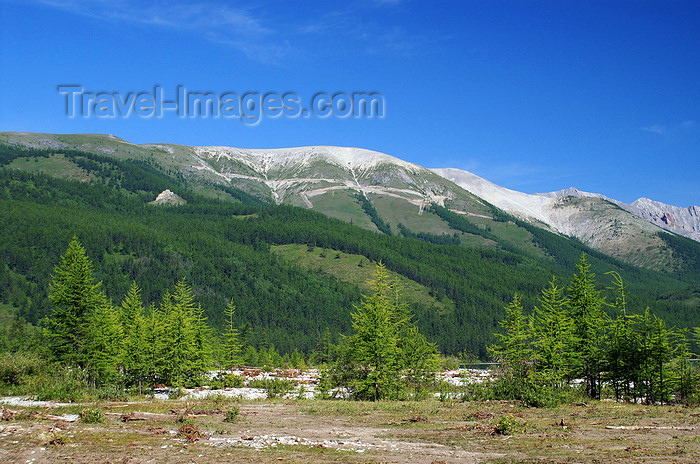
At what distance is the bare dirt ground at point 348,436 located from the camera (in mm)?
15078

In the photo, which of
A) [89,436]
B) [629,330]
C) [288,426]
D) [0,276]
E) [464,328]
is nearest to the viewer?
[89,436]

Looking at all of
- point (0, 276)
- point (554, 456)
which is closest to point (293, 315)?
point (0, 276)

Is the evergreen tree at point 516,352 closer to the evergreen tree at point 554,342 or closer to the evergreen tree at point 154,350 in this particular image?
the evergreen tree at point 554,342

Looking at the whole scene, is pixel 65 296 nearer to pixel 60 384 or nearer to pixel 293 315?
pixel 60 384

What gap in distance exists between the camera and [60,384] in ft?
91.1

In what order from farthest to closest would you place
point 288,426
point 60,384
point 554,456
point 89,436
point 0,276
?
point 0,276, point 60,384, point 288,426, point 89,436, point 554,456

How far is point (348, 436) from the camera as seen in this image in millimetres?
18484

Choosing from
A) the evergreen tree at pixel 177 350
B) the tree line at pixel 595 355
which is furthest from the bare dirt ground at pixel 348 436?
the evergreen tree at pixel 177 350

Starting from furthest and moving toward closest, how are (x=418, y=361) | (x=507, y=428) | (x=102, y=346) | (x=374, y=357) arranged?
(x=102, y=346) → (x=418, y=361) → (x=374, y=357) → (x=507, y=428)

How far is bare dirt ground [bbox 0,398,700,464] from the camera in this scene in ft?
49.5

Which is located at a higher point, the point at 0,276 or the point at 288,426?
the point at 0,276

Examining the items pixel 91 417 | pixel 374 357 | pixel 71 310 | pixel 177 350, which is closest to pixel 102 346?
pixel 71 310

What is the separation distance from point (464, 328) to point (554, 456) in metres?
171

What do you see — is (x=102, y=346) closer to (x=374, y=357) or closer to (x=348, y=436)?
(x=374, y=357)
